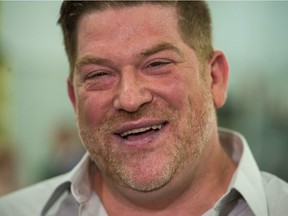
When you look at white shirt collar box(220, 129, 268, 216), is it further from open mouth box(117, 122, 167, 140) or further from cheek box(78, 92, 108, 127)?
cheek box(78, 92, 108, 127)

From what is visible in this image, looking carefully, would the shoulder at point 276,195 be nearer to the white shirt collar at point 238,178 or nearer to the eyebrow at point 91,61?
the white shirt collar at point 238,178

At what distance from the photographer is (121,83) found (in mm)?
1032

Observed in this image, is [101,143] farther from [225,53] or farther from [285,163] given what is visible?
[285,163]

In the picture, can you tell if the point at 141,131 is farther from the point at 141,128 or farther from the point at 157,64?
the point at 157,64

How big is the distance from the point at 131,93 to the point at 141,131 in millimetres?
112

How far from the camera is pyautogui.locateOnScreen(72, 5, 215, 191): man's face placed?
1033 millimetres

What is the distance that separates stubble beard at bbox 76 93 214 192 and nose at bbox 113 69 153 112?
32mm

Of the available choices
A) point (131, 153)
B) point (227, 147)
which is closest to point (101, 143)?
point (131, 153)

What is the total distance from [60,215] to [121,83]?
0.43 metres

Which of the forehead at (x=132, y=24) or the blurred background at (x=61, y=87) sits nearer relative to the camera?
the forehead at (x=132, y=24)

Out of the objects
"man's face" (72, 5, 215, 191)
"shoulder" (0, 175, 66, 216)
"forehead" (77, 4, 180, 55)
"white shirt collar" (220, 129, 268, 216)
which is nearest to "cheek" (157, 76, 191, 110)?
"man's face" (72, 5, 215, 191)

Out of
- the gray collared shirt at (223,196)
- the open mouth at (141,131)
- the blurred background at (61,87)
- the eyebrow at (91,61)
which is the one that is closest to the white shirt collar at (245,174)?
the gray collared shirt at (223,196)

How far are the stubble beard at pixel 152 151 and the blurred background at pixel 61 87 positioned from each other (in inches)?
12.9

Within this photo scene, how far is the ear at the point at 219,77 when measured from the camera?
119 cm
